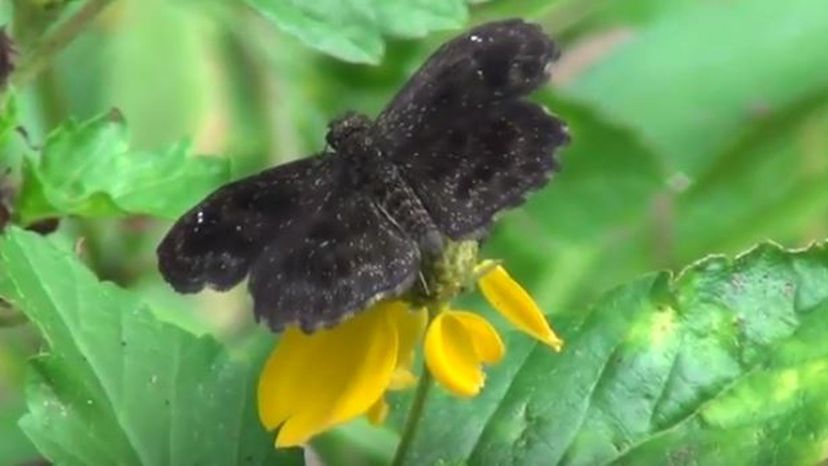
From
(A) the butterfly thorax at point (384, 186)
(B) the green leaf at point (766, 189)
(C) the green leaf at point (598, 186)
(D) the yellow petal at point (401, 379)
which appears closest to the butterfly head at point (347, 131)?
(A) the butterfly thorax at point (384, 186)

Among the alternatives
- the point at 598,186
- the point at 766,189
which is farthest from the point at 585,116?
the point at 766,189

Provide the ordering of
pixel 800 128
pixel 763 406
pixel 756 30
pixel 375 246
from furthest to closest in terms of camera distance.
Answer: pixel 756 30, pixel 800 128, pixel 763 406, pixel 375 246

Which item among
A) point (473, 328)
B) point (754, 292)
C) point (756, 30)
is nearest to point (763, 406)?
point (754, 292)

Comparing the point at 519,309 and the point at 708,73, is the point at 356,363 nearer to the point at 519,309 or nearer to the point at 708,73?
the point at 519,309

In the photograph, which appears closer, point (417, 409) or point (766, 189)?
point (417, 409)

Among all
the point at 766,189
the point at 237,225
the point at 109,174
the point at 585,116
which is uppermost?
the point at 237,225

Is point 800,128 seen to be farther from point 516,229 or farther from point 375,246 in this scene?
point 375,246

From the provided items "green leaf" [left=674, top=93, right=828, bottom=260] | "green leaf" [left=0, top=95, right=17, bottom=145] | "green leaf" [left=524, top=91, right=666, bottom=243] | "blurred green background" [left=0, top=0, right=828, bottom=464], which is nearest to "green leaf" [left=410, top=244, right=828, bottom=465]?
"green leaf" [left=0, top=95, right=17, bottom=145]
